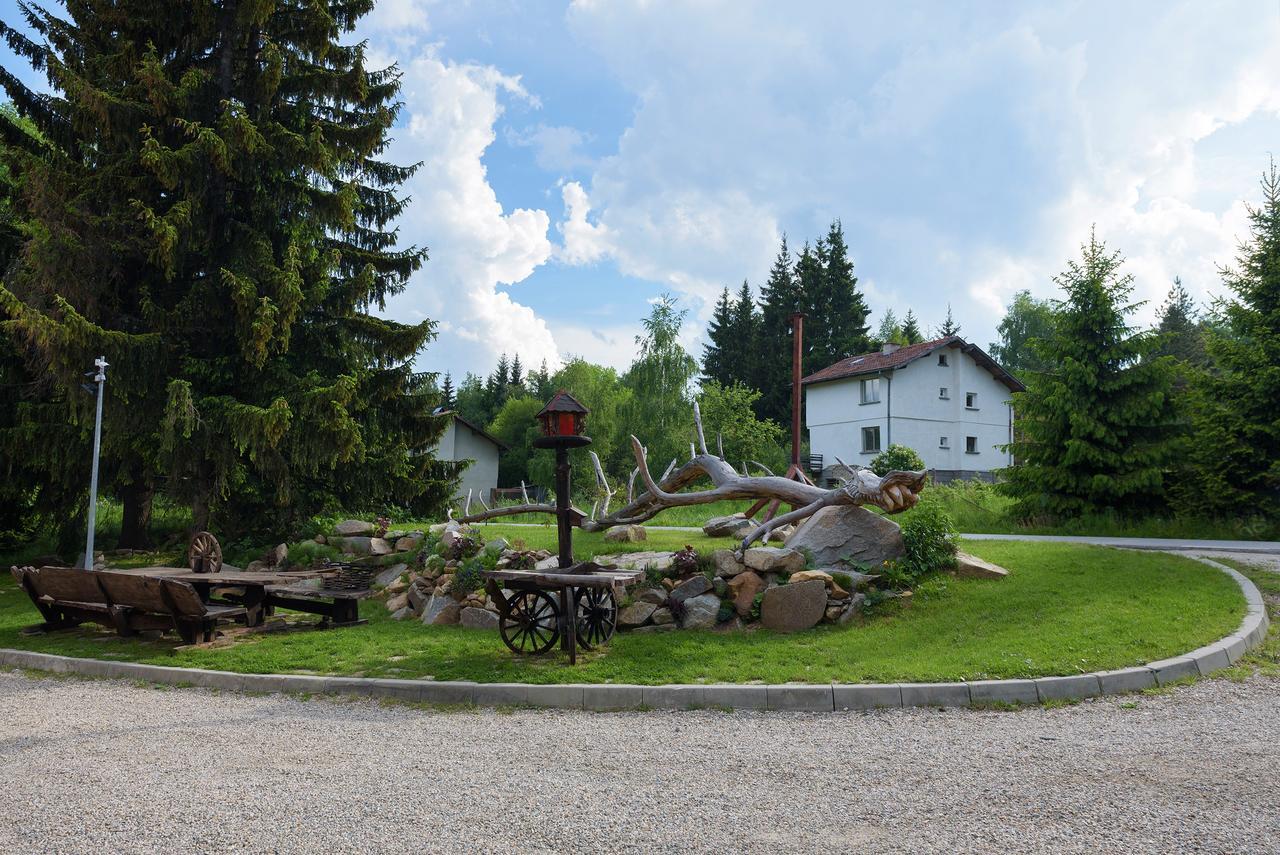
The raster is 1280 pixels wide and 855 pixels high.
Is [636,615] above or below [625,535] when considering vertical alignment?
below

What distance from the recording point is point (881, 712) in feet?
20.3

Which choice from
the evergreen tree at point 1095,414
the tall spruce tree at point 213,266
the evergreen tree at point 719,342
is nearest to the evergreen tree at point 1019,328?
the evergreen tree at point 719,342

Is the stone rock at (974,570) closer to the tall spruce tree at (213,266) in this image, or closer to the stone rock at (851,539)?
the stone rock at (851,539)

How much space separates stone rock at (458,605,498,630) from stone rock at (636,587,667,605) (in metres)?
1.88

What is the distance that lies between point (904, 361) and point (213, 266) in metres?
31.2

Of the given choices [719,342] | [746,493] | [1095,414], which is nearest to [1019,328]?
[719,342]

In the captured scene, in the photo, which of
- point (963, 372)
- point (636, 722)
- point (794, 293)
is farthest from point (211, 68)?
point (794, 293)

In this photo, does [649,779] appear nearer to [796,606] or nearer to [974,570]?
[796,606]

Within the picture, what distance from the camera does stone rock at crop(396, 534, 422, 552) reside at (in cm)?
1352

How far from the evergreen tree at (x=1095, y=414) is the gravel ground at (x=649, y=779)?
12163mm

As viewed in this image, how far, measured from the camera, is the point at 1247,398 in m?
16.0

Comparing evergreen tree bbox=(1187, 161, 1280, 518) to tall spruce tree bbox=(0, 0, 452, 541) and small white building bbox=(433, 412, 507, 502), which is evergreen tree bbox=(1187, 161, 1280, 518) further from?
small white building bbox=(433, 412, 507, 502)

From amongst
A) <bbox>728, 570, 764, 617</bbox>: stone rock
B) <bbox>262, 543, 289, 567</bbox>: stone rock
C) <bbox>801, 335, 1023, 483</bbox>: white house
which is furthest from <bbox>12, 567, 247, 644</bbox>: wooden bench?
<bbox>801, 335, 1023, 483</bbox>: white house

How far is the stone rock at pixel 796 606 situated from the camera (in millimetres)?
8797
